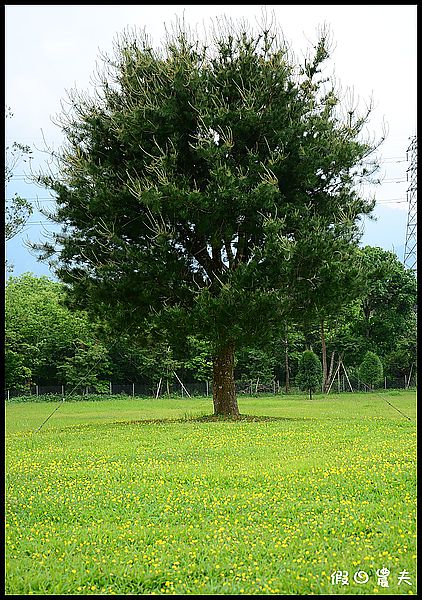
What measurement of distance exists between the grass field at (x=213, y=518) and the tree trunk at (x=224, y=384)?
280 inches

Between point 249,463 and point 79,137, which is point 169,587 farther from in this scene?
point 79,137

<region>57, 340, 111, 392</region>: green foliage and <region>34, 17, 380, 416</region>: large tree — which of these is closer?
<region>34, 17, 380, 416</region>: large tree

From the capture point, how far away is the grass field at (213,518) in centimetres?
552

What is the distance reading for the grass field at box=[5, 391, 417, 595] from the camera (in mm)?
5516

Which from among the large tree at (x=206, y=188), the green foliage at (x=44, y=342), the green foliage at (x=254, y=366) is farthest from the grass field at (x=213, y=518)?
the green foliage at (x=254, y=366)

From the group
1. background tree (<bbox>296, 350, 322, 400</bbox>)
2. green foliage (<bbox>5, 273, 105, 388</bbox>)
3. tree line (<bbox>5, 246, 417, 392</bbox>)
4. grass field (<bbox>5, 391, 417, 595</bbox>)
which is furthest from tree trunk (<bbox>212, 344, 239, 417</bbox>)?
green foliage (<bbox>5, 273, 105, 388</bbox>)

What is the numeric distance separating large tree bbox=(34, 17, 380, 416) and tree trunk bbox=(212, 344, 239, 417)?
0.03m

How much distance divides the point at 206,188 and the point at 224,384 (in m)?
6.25

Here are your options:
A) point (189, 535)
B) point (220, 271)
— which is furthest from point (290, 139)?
point (189, 535)

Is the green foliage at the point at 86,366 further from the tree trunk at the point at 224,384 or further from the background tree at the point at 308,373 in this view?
the tree trunk at the point at 224,384

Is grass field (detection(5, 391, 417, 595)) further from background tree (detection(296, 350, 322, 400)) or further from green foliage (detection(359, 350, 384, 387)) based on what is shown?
green foliage (detection(359, 350, 384, 387))

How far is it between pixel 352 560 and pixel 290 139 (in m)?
15.3

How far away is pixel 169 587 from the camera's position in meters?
5.36

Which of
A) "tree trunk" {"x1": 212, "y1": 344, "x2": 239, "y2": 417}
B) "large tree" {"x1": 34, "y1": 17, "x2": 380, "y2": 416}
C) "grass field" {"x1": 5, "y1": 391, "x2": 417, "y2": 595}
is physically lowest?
"grass field" {"x1": 5, "y1": 391, "x2": 417, "y2": 595}
